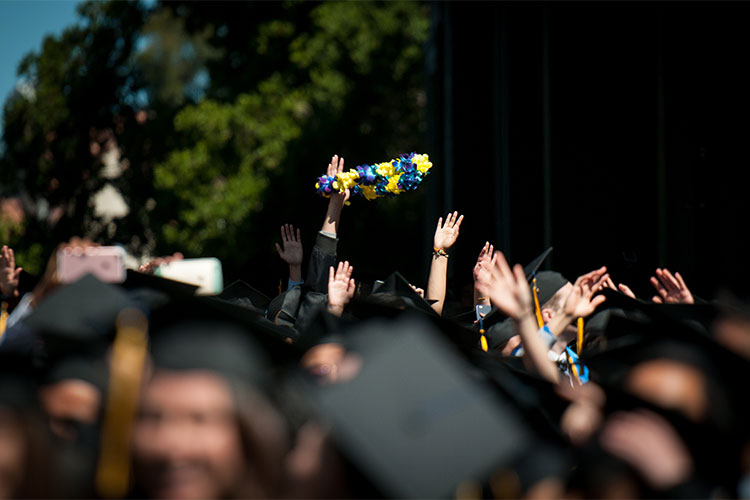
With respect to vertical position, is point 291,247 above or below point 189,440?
above

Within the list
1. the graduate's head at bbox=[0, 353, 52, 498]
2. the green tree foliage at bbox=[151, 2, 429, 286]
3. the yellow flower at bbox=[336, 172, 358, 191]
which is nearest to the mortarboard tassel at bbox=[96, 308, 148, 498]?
the graduate's head at bbox=[0, 353, 52, 498]

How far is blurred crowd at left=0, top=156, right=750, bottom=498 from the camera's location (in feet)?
6.66

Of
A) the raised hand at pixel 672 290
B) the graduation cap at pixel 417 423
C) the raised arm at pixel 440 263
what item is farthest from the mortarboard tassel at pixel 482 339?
the graduation cap at pixel 417 423

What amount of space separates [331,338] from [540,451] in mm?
898

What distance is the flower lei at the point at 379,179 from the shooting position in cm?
458

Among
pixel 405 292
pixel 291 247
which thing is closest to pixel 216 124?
pixel 291 247

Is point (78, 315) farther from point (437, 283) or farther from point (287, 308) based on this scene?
point (437, 283)

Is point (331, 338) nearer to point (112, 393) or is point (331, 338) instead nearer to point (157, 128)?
point (112, 393)

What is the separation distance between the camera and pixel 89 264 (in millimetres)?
2879

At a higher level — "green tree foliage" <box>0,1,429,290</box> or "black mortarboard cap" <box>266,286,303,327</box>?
"green tree foliage" <box>0,1,429,290</box>

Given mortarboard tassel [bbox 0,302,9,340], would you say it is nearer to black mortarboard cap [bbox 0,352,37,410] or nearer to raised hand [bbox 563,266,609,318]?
black mortarboard cap [bbox 0,352,37,410]

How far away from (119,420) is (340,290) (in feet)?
6.00

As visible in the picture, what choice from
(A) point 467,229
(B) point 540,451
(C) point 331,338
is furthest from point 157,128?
(B) point 540,451

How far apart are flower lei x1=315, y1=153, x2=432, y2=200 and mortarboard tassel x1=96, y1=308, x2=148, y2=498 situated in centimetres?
243
